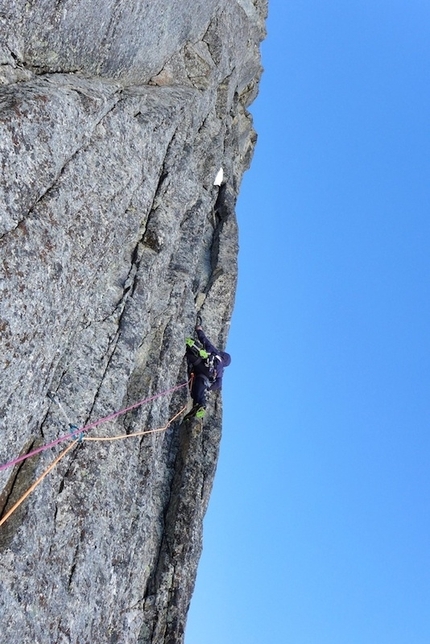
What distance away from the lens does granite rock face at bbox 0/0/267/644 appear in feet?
32.7

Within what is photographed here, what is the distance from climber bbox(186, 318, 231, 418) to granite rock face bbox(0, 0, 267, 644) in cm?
45

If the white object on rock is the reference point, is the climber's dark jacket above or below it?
below

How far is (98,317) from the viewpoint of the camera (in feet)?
44.2

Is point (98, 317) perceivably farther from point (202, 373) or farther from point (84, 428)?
point (202, 373)

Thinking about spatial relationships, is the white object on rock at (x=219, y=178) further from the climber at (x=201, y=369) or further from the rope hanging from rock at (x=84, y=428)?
the rope hanging from rock at (x=84, y=428)

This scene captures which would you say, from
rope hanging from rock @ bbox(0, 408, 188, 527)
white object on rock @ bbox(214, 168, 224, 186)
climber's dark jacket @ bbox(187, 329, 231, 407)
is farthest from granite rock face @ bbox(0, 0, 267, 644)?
white object on rock @ bbox(214, 168, 224, 186)

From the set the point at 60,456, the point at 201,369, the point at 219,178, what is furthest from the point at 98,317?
the point at 219,178

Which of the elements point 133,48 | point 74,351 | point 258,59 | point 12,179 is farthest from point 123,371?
point 258,59

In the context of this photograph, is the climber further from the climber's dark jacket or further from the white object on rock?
the white object on rock

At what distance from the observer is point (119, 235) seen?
14.1 meters

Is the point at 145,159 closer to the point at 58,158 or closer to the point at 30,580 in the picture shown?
the point at 58,158

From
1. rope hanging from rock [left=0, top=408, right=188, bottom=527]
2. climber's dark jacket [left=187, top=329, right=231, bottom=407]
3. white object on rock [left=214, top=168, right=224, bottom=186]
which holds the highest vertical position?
white object on rock [left=214, top=168, right=224, bottom=186]

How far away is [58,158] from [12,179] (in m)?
1.74

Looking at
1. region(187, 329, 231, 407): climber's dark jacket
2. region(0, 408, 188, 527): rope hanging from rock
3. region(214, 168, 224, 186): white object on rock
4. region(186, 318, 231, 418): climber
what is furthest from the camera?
region(214, 168, 224, 186): white object on rock
